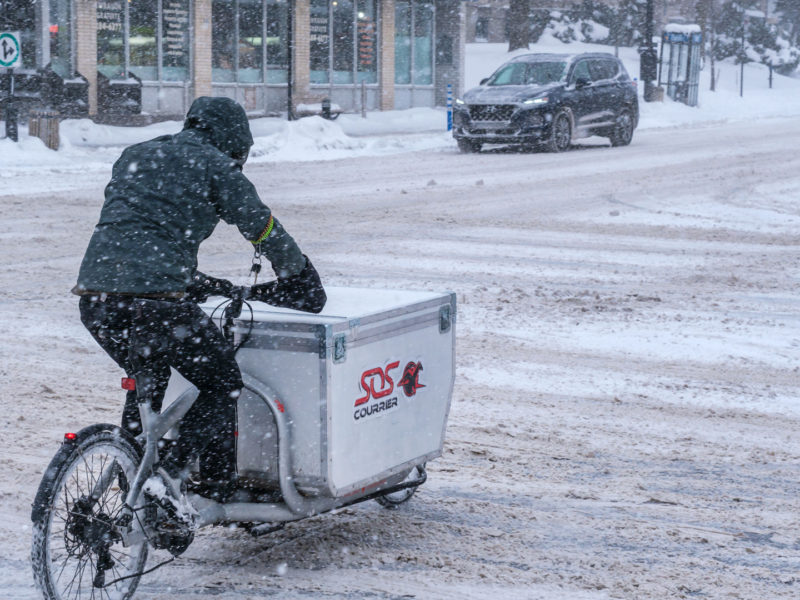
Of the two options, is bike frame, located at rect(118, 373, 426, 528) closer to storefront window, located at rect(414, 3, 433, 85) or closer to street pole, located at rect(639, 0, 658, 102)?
storefront window, located at rect(414, 3, 433, 85)

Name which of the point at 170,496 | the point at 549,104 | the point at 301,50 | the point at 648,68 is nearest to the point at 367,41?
the point at 301,50

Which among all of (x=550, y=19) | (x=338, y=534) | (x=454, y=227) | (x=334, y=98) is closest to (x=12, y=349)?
(x=338, y=534)

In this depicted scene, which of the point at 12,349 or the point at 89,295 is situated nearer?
the point at 89,295

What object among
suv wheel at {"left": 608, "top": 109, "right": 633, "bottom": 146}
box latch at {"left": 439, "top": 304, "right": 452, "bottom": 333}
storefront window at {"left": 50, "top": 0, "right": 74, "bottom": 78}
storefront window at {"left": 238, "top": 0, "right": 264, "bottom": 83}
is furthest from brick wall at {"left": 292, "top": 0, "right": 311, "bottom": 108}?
box latch at {"left": 439, "top": 304, "right": 452, "bottom": 333}

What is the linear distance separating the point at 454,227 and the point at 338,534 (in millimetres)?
9299

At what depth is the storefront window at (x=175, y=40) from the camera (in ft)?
105

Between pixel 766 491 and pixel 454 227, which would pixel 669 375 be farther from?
pixel 454 227

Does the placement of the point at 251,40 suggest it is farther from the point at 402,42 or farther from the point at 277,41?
the point at 402,42

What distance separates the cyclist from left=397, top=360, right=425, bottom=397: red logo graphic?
2.39 ft

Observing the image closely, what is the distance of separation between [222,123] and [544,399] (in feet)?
11.2

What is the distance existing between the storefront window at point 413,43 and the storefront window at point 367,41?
1.11 m

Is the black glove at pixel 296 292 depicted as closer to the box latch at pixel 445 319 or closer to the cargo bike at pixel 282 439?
the cargo bike at pixel 282 439

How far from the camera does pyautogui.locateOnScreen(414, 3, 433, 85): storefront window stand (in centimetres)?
4000

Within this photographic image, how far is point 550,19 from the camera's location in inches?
2344
